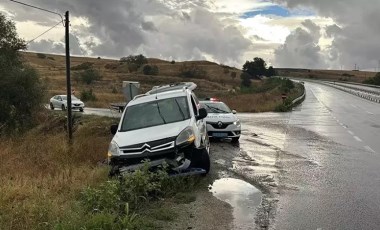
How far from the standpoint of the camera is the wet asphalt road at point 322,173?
23.1 ft

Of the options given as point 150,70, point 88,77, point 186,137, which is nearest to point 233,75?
point 150,70

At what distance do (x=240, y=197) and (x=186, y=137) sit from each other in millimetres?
1722

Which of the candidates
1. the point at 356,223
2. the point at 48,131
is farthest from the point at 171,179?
the point at 48,131

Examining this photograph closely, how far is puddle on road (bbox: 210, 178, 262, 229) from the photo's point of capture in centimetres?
694

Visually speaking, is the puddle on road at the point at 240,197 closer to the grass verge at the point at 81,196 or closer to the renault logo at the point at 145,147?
the grass verge at the point at 81,196

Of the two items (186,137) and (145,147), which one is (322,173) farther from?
(145,147)

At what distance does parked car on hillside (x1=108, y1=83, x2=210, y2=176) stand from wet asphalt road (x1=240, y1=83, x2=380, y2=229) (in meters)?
1.98

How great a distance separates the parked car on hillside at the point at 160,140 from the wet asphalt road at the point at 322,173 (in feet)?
6.49

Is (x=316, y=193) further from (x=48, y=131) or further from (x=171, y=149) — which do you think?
(x=48, y=131)

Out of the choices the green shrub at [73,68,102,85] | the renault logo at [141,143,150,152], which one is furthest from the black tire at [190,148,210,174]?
the green shrub at [73,68,102,85]

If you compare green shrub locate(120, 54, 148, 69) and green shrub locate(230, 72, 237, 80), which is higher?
green shrub locate(120, 54, 148, 69)

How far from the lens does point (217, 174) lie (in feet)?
35.1

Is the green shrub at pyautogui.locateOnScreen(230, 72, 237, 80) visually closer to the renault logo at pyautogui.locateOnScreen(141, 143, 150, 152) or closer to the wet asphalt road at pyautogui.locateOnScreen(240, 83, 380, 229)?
the wet asphalt road at pyautogui.locateOnScreen(240, 83, 380, 229)

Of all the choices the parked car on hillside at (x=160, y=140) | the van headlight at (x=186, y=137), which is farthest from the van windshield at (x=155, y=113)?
the van headlight at (x=186, y=137)
